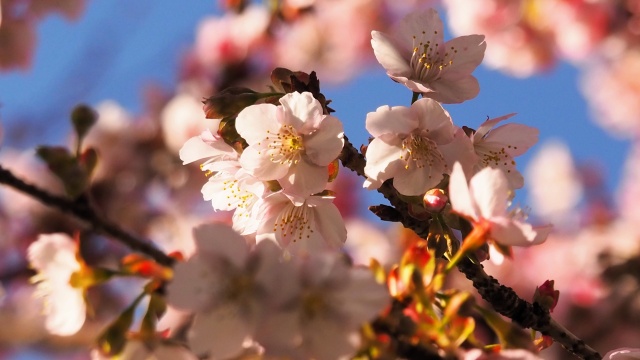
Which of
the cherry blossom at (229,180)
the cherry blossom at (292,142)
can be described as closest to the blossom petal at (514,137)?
the cherry blossom at (292,142)

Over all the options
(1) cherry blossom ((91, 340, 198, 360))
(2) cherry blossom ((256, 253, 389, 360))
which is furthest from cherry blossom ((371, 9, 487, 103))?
(1) cherry blossom ((91, 340, 198, 360))

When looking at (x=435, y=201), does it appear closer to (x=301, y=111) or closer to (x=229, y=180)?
(x=301, y=111)

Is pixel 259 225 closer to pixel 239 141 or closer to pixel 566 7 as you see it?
pixel 239 141

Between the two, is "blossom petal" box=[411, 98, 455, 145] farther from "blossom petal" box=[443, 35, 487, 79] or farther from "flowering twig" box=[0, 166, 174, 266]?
"flowering twig" box=[0, 166, 174, 266]

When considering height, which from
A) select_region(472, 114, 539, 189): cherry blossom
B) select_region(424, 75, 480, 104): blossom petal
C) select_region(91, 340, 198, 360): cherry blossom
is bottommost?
select_region(91, 340, 198, 360): cherry blossom

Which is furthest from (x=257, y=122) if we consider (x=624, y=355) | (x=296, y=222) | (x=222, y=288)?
(x=624, y=355)

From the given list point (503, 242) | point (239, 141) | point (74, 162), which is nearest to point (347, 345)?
point (503, 242)
